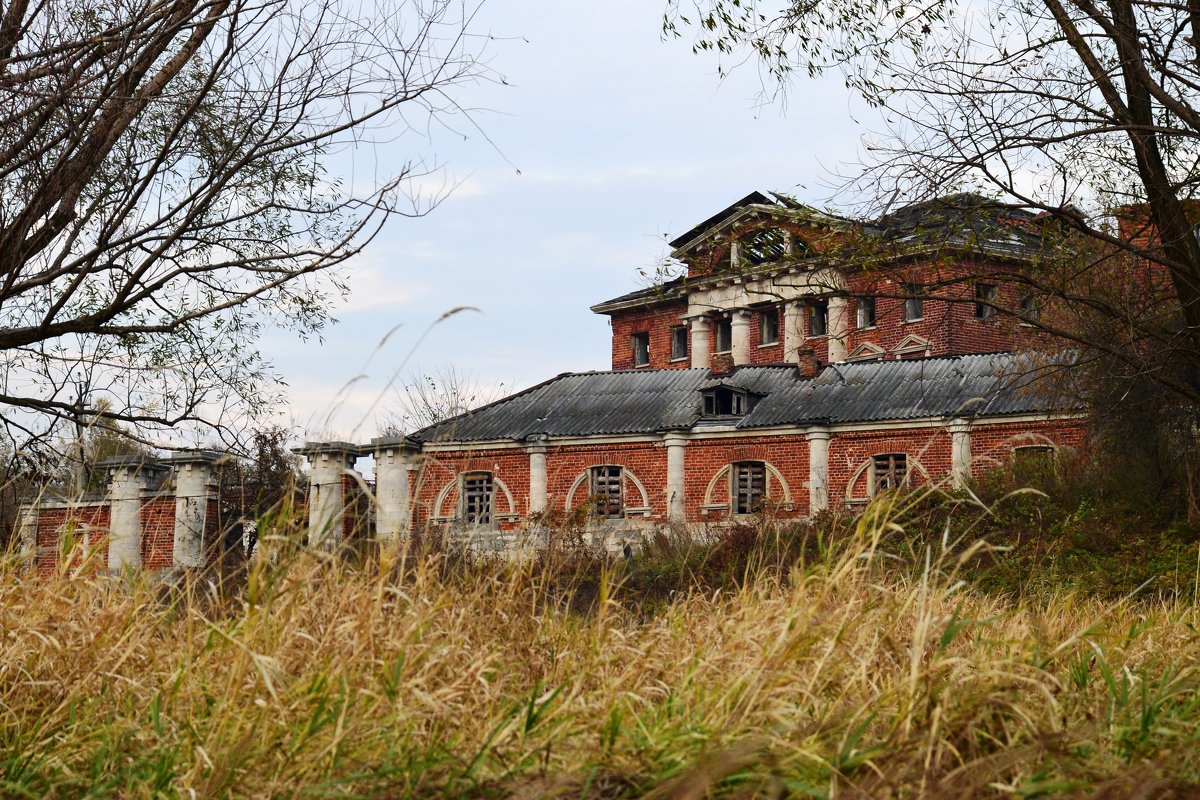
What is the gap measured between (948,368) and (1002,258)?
51.0ft

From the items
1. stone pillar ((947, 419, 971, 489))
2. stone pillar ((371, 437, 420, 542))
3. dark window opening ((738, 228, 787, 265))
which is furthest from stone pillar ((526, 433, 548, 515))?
dark window opening ((738, 228, 787, 265))

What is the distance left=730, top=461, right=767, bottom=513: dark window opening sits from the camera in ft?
90.8

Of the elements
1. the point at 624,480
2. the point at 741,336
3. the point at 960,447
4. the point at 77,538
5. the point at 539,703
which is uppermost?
the point at 741,336

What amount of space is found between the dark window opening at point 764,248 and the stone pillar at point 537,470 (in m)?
17.3

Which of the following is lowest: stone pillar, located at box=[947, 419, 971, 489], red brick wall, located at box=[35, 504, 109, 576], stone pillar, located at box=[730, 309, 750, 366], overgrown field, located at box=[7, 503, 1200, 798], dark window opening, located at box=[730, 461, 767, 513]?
overgrown field, located at box=[7, 503, 1200, 798]

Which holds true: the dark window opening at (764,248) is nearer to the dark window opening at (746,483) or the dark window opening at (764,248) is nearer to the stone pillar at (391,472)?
the dark window opening at (746,483)

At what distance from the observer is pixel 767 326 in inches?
1490

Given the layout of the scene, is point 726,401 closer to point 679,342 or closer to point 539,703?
point 679,342

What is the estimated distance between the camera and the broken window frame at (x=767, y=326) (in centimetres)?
3753

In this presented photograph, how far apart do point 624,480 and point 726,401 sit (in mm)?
2933

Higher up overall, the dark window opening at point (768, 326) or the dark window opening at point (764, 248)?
the dark window opening at point (768, 326)

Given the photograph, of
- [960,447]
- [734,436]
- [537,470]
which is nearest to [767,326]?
[734,436]

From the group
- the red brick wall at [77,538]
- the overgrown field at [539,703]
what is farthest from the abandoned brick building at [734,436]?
the overgrown field at [539,703]

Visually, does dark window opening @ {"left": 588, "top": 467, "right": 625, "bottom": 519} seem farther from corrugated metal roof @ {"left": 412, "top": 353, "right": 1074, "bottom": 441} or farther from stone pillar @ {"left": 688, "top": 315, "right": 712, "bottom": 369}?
stone pillar @ {"left": 688, "top": 315, "right": 712, "bottom": 369}
